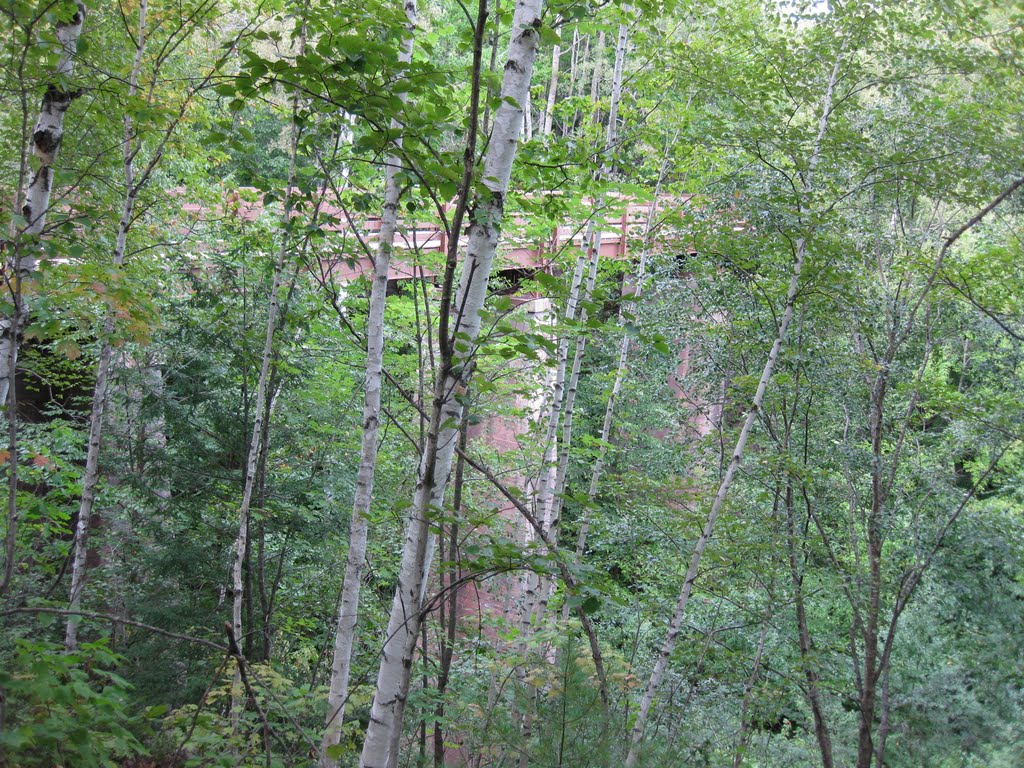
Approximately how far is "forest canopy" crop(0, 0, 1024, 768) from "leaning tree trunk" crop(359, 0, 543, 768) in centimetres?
2

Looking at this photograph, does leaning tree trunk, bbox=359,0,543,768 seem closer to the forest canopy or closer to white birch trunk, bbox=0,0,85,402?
the forest canopy

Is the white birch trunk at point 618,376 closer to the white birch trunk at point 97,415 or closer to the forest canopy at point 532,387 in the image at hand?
the forest canopy at point 532,387

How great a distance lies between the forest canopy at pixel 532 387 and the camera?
365cm

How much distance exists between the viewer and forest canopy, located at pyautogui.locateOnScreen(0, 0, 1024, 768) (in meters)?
3.65

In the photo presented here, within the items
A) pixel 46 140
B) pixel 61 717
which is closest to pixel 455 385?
pixel 61 717

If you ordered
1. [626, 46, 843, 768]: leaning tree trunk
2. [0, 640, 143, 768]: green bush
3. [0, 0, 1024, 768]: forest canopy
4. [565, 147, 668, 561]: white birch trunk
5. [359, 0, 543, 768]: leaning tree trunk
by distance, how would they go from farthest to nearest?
1. [565, 147, 668, 561]: white birch trunk
2. [626, 46, 843, 768]: leaning tree trunk
3. [0, 0, 1024, 768]: forest canopy
4. [359, 0, 543, 768]: leaning tree trunk
5. [0, 640, 143, 768]: green bush

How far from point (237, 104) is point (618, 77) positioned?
3991 millimetres

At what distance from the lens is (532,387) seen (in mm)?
6832

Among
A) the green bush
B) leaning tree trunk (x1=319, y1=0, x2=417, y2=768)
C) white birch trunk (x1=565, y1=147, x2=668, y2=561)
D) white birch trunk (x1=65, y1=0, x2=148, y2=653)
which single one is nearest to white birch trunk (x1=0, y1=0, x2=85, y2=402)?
white birch trunk (x1=65, y1=0, x2=148, y2=653)

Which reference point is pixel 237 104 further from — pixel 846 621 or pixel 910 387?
pixel 846 621

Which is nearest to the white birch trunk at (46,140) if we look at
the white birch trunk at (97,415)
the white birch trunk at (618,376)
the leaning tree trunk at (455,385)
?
the white birch trunk at (97,415)

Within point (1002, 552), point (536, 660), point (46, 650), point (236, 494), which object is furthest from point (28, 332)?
point (1002, 552)

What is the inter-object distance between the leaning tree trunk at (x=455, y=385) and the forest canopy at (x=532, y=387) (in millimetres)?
15

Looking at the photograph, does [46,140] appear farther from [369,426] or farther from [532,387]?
[532,387]
